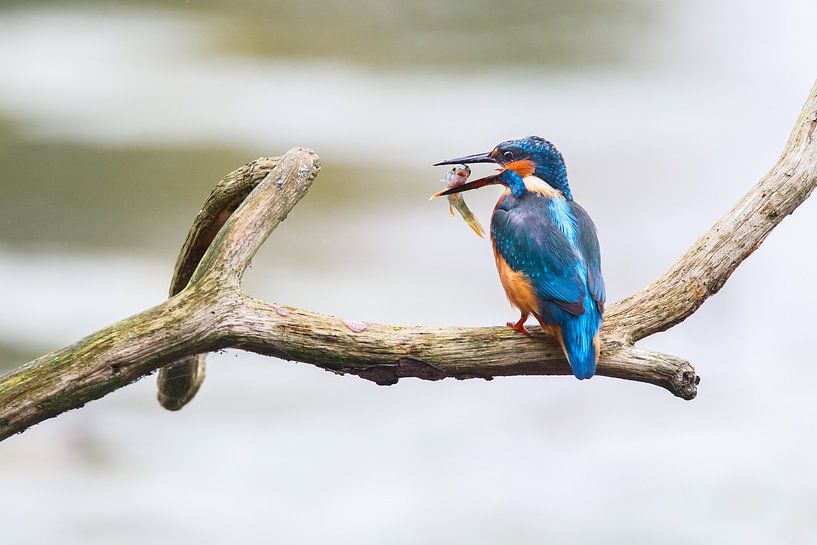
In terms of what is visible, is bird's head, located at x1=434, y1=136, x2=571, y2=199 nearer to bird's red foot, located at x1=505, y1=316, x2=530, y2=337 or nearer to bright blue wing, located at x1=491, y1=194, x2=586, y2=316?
bright blue wing, located at x1=491, y1=194, x2=586, y2=316

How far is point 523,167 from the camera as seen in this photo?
2.19m

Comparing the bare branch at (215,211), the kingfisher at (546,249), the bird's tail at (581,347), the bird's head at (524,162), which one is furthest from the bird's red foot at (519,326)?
the bare branch at (215,211)

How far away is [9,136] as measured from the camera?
4.74 m

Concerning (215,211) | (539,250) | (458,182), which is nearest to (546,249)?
(539,250)

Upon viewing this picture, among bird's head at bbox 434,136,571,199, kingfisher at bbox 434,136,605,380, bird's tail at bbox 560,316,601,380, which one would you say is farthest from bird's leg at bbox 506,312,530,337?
bird's head at bbox 434,136,571,199

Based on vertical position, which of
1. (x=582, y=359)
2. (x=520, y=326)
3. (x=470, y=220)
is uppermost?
(x=470, y=220)

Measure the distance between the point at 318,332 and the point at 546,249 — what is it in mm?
520

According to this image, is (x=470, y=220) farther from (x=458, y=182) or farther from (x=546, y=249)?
(x=546, y=249)

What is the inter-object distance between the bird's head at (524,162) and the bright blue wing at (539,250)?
6cm

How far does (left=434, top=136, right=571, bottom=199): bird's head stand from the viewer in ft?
7.13

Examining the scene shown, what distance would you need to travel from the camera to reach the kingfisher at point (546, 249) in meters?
1.96

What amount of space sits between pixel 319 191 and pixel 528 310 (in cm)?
290

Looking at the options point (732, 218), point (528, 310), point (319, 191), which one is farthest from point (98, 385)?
point (319, 191)

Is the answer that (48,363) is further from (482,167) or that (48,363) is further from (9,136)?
(9,136)
